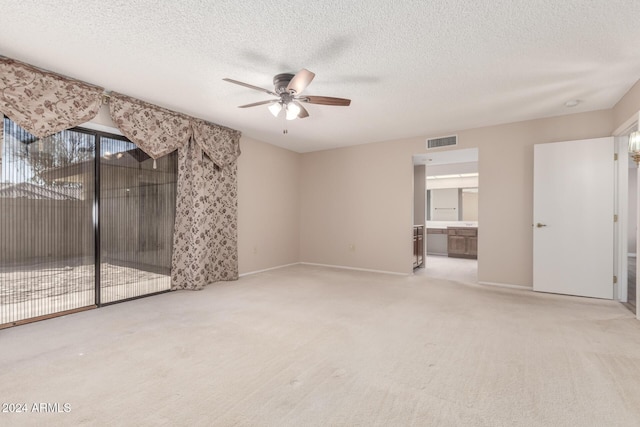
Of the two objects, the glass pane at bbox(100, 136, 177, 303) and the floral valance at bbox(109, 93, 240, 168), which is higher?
the floral valance at bbox(109, 93, 240, 168)

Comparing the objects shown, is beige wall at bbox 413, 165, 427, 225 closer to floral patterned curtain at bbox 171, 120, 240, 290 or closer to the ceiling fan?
floral patterned curtain at bbox 171, 120, 240, 290

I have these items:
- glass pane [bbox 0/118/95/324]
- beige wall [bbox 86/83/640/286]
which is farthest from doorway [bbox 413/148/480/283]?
glass pane [bbox 0/118/95/324]

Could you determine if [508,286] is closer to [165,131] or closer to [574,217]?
[574,217]

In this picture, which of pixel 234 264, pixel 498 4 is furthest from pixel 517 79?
pixel 234 264

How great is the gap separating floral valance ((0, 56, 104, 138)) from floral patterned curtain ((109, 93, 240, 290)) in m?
0.28

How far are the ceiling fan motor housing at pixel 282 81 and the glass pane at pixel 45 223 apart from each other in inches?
93.8

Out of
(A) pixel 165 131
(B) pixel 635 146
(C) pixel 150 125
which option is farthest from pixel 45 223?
(B) pixel 635 146

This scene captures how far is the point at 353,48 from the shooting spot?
2.60 metres

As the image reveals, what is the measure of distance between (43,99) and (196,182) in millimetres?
1872

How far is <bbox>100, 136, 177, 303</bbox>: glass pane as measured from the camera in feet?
12.1

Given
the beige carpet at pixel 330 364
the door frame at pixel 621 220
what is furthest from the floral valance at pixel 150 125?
the door frame at pixel 621 220

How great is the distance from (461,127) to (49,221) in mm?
5681

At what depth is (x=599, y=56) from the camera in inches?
106

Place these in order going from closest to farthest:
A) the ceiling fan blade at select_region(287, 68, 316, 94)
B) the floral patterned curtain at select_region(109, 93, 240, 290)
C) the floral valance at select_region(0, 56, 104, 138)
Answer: the ceiling fan blade at select_region(287, 68, 316, 94) < the floral valance at select_region(0, 56, 104, 138) < the floral patterned curtain at select_region(109, 93, 240, 290)
